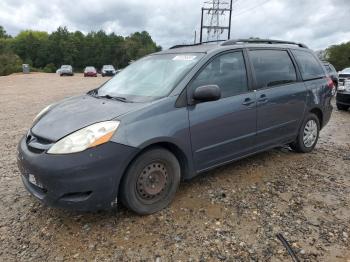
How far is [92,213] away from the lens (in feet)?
11.3

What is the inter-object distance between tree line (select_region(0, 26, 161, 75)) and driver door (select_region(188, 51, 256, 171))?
269 ft

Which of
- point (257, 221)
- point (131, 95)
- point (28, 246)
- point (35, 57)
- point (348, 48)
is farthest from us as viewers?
point (35, 57)

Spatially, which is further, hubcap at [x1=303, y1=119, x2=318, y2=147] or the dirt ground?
hubcap at [x1=303, y1=119, x2=318, y2=147]

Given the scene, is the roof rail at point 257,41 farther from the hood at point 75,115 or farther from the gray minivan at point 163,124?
the hood at point 75,115

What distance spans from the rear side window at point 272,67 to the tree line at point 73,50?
81.4m

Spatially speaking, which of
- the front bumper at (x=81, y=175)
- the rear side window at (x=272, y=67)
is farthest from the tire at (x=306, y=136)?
the front bumper at (x=81, y=175)

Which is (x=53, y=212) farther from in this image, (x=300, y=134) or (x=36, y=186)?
(x=300, y=134)

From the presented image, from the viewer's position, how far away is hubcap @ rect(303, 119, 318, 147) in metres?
5.26

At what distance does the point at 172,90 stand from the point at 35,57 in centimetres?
9752

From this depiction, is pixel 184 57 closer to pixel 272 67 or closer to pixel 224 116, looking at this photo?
pixel 224 116

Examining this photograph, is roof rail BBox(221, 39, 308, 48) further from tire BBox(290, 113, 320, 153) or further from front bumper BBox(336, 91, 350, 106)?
front bumper BBox(336, 91, 350, 106)

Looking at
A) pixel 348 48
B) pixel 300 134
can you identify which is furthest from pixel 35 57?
pixel 300 134

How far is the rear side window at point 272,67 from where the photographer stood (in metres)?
4.35

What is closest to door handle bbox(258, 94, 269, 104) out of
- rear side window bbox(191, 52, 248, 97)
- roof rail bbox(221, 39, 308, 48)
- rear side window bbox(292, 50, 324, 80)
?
rear side window bbox(191, 52, 248, 97)
